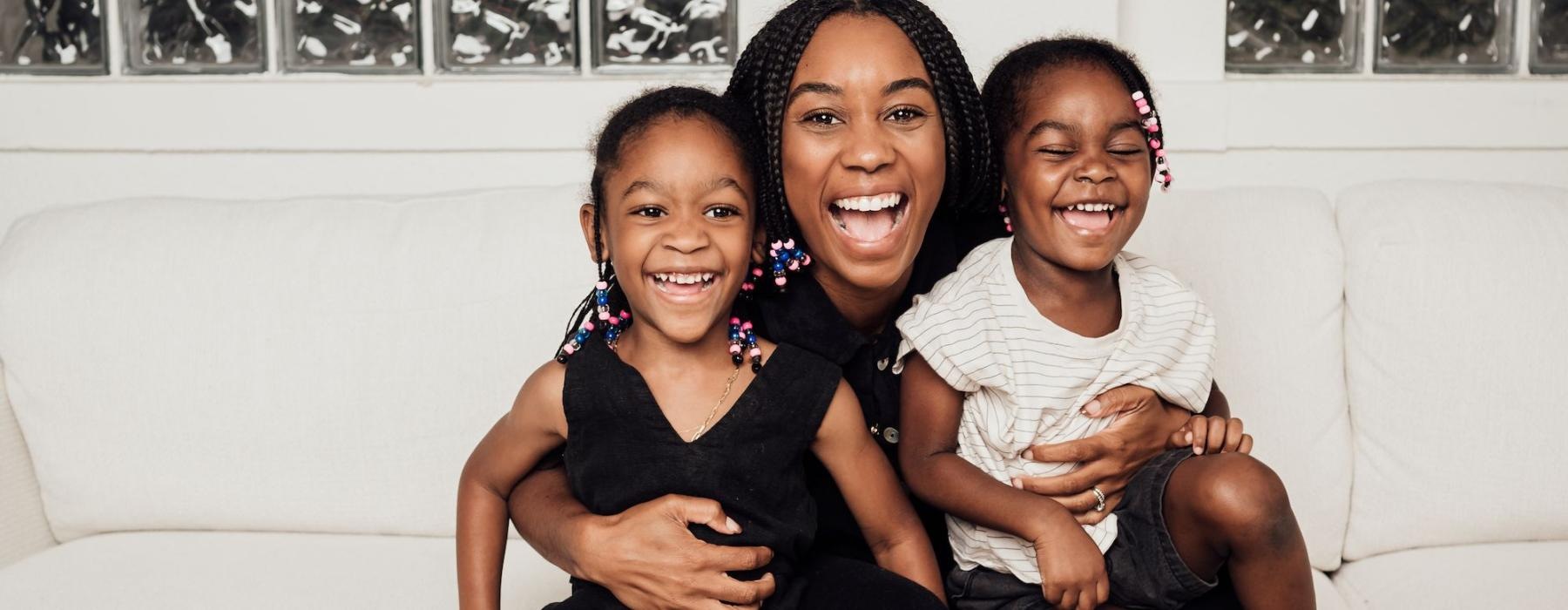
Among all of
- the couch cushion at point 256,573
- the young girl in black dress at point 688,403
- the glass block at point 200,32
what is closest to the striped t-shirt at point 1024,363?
the young girl in black dress at point 688,403

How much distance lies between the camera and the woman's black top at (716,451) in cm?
151

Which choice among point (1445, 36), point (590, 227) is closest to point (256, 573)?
point (590, 227)

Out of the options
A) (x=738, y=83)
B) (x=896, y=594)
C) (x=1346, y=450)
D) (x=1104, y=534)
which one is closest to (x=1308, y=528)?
(x=1346, y=450)

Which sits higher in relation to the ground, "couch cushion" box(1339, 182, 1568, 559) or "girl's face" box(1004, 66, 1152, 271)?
"girl's face" box(1004, 66, 1152, 271)

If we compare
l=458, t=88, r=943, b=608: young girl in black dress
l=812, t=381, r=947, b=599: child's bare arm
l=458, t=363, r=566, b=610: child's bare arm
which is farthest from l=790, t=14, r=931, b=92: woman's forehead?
l=458, t=363, r=566, b=610: child's bare arm

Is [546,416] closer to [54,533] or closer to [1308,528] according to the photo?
[54,533]

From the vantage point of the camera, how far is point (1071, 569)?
4.83ft

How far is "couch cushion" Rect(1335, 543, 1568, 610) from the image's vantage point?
1.79 meters

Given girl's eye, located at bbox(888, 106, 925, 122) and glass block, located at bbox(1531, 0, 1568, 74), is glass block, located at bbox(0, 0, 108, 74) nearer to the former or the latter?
girl's eye, located at bbox(888, 106, 925, 122)

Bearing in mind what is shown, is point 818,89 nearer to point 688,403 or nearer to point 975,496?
point 688,403

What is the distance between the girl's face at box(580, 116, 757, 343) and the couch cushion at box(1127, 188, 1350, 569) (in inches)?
33.0

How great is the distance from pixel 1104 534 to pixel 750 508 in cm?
43

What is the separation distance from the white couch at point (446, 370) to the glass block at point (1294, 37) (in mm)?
617

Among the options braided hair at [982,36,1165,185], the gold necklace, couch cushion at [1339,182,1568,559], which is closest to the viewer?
the gold necklace
